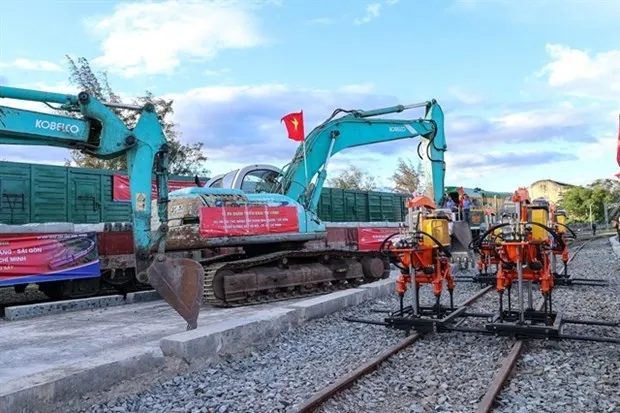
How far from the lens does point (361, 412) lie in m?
4.42

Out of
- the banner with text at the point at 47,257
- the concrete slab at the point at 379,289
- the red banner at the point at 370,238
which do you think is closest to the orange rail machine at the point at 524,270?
the concrete slab at the point at 379,289

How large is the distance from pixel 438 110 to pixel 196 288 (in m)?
8.10

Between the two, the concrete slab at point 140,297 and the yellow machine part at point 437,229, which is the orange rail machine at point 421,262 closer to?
the yellow machine part at point 437,229

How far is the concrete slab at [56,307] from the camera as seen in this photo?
28.6ft

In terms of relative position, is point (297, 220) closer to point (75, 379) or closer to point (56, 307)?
point (56, 307)

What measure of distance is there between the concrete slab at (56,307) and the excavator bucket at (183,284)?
394cm

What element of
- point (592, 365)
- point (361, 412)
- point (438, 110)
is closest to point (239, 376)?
point (361, 412)

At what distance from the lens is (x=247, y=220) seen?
948cm

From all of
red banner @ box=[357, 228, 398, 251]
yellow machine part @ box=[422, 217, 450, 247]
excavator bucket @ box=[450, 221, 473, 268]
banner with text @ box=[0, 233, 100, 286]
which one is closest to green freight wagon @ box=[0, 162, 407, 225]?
banner with text @ box=[0, 233, 100, 286]

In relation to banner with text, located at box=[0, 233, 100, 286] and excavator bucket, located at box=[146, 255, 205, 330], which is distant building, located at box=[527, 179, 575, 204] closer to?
banner with text, located at box=[0, 233, 100, 286]

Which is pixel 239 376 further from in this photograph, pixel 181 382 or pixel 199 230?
pixel 199 230

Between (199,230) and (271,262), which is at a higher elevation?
(199,230)

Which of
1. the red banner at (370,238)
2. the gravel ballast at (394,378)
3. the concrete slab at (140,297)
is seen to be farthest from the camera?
the red banner at (370,238)

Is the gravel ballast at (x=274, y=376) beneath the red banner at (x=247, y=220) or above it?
beneath
